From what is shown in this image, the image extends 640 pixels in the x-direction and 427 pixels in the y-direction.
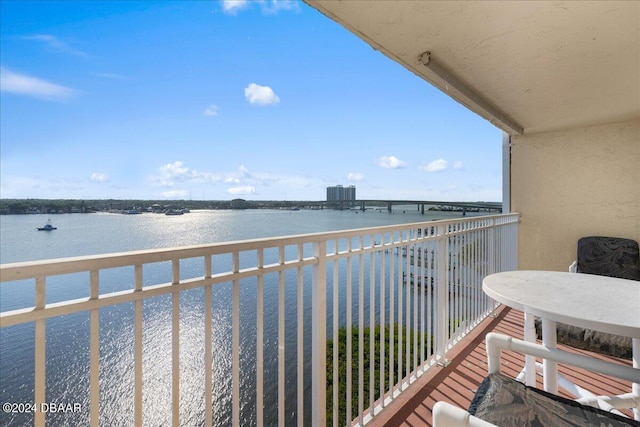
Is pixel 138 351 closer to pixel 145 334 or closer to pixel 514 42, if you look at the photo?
pixel 514 42

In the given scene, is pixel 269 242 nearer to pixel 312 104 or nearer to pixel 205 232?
pixel 205 232

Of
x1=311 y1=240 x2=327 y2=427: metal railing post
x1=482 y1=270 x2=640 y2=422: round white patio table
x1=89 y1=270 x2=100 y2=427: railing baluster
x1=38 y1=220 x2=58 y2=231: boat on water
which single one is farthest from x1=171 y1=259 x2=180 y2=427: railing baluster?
x1=38 y1=220 x2=58 y2=231: boat on water

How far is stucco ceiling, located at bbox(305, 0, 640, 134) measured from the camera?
1.51m

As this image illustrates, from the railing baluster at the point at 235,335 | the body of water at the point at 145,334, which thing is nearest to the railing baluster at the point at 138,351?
the body of water at the point at 145,334

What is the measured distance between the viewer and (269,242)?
1278mm

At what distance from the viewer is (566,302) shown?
1366 millimetres

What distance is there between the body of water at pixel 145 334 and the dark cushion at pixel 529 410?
3.86 feet

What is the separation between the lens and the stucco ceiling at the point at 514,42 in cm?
151

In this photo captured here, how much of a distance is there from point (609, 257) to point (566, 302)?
3.20 meters

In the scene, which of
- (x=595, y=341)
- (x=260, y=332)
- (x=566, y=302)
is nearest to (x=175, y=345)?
(x=260, y=332)

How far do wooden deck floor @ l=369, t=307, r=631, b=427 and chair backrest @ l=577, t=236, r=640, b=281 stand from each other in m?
1.44

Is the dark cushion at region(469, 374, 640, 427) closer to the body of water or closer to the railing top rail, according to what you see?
the railing top rail

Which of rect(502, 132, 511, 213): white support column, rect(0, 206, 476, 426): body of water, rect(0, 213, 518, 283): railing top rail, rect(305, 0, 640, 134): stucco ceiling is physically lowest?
rect(0, 206, 476, 426): body of water

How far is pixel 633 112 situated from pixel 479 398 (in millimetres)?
4115
